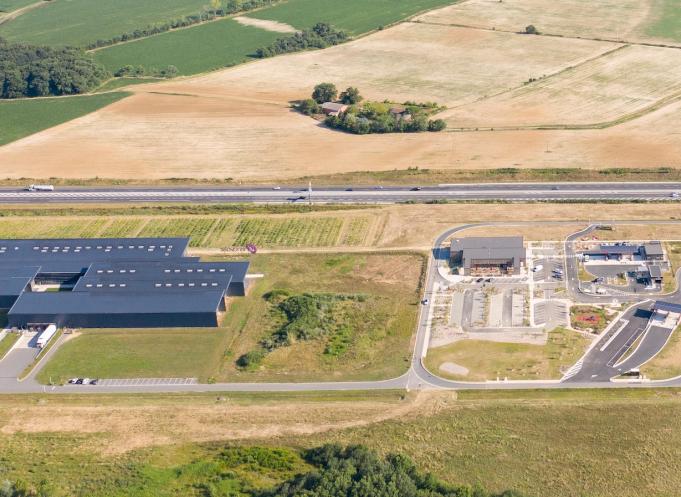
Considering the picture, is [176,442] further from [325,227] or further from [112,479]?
[325,227]

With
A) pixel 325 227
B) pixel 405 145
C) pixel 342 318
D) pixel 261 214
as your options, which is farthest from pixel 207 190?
pixel 342 318

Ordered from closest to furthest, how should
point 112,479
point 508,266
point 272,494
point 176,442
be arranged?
point 272,494 < point 112,479 < point 176,442 < point 508,266

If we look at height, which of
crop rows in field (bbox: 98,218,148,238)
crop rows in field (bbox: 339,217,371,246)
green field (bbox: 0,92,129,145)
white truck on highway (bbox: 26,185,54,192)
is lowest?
crop rows in field (bbox: 339,217,371,246)

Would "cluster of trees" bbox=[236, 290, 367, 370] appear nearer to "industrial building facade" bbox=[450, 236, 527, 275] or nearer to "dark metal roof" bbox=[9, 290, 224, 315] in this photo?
"dark metal roof" bbox=[9, 290, 224, 315]

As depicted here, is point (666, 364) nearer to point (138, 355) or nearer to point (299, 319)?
point (299, 319)

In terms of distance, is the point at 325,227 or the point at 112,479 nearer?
the point at 112,479

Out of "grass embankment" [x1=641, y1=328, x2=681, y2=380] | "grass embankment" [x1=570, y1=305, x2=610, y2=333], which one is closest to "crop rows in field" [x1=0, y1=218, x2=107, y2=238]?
"grass embankment" [x1=570, y1=305, x2=610, y2=333]
